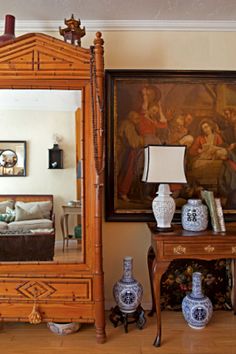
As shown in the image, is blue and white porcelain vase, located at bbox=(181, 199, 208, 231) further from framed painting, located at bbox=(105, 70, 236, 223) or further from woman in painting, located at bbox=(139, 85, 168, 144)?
woman in painting, located at bbox=(139, 85, 168, 144)

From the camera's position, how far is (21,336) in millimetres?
2518

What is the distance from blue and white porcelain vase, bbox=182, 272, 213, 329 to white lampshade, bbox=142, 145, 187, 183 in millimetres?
857

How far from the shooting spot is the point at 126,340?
96.5 inches

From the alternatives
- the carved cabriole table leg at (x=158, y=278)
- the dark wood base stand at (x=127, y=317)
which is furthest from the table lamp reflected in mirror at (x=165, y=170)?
the dark wood base stand at (x=127, y=317)

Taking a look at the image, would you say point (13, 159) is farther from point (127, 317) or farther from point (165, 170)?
point (127, 317)

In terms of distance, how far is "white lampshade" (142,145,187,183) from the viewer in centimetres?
254

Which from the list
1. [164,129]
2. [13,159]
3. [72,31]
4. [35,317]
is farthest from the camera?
[164,129]

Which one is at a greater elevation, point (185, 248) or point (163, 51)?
point (163, 51)

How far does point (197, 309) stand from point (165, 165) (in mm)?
1130

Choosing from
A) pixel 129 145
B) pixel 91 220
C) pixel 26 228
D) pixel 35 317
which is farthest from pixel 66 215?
pixel 129 145

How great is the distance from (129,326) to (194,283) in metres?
0.62

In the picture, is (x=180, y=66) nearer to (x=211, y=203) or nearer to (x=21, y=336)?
(x=211, y=203)

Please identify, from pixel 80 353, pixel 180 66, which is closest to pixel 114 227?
pixel 80 353

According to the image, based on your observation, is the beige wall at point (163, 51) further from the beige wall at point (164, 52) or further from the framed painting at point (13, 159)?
the framed painting at point (13, 159)
